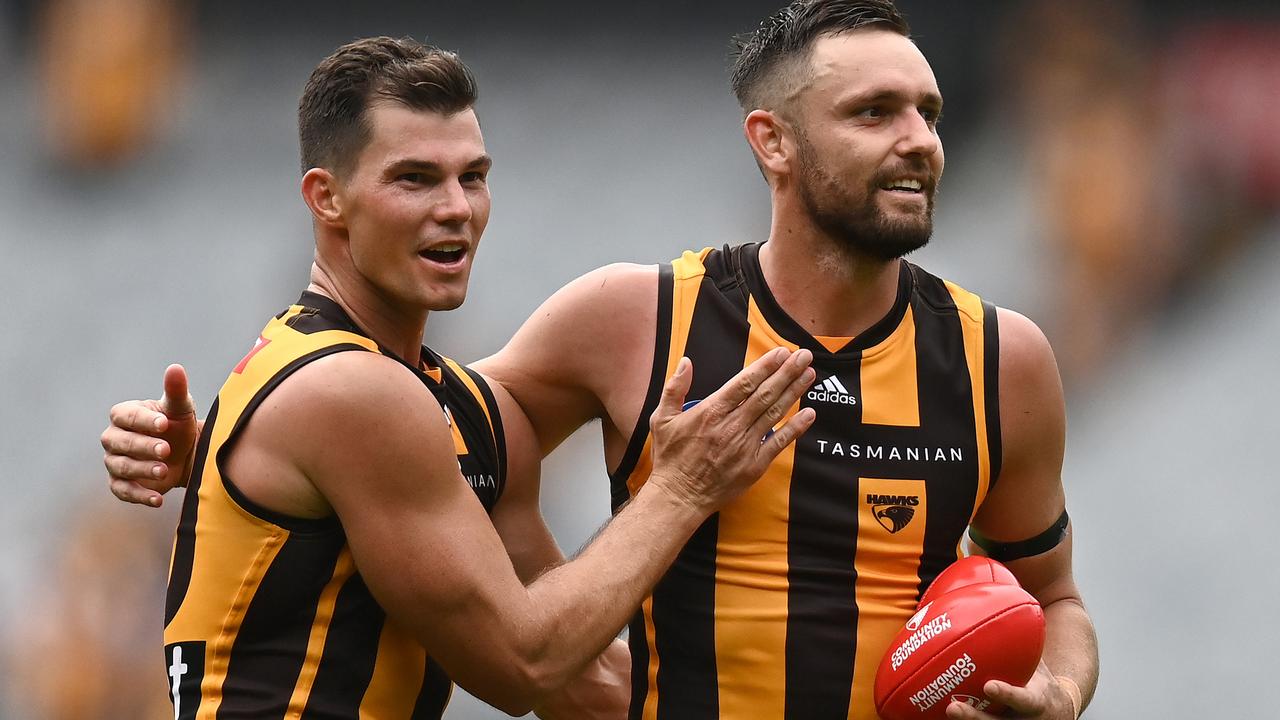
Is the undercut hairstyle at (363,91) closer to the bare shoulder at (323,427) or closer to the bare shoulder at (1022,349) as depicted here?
the bare shoulder at (323,427)

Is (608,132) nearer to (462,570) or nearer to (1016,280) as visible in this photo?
(1016,280)

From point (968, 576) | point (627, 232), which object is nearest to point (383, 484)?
point (968, 576)

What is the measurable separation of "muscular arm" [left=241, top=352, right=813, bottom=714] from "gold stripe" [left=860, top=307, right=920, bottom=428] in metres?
0.72

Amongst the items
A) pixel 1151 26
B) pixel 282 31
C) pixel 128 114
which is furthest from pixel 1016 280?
pixel 128 114

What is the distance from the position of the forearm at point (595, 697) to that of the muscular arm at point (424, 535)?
69 cm

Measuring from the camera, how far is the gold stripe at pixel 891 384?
3576mm

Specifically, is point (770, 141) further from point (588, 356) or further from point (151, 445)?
point (151, 445)

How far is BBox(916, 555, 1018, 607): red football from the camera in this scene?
3387mm

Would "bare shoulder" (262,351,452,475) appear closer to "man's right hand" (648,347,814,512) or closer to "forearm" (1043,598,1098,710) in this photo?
"man's right hand" (648,347,814,512)

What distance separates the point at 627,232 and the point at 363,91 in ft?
24.6

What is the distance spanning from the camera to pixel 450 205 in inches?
130

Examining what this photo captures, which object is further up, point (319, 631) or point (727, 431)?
point (727, 431)

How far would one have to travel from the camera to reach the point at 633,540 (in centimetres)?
328

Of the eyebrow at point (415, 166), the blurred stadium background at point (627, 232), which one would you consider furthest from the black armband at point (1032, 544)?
the blurred stadium background at point (627, 232)
